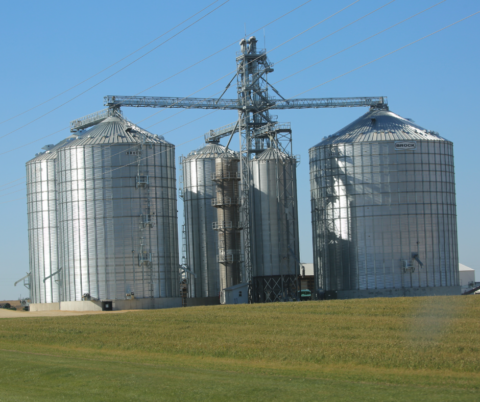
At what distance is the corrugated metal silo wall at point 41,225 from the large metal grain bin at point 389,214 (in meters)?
36.8

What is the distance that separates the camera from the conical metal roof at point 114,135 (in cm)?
8381

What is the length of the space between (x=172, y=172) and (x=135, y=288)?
1445 centimetres

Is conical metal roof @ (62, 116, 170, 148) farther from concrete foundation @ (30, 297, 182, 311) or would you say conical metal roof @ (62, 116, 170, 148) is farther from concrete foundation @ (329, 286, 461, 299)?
concrete foundation @ (329, 286, 461, 299)

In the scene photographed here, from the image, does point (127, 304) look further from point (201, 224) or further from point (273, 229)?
point (201, 224)

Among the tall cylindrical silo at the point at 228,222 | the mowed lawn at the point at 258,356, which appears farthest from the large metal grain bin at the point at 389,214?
the mowed lawn at the point at 258,356

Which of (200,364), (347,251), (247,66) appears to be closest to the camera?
(200,364)

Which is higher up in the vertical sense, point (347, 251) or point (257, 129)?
point (257, 129)

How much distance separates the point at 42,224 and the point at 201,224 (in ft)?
71.1

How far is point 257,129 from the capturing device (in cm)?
9188

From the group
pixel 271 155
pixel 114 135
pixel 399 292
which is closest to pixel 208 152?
pixel 271 155

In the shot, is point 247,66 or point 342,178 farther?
point 247,66

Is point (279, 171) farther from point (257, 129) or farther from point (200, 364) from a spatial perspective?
point (200, 364)

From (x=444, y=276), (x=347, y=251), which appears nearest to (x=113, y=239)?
(x=347, y=251)

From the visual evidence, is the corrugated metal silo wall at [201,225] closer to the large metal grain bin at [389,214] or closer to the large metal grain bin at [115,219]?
the large metal grain bin at [115,219]
